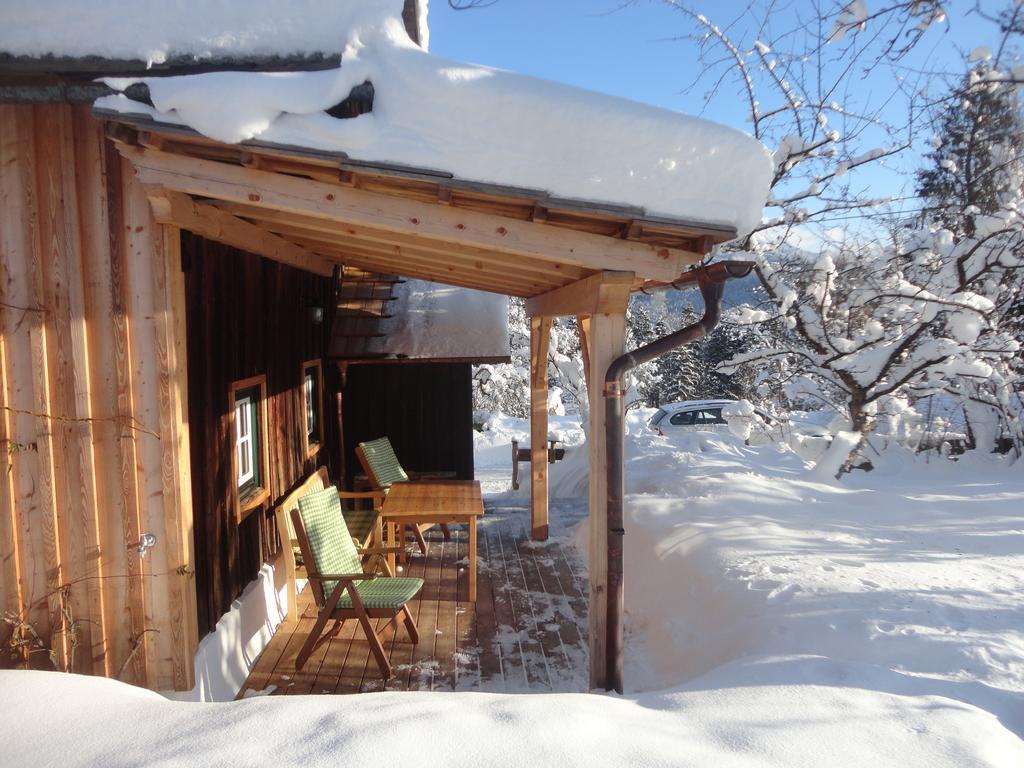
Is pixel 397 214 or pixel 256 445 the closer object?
pixel 397 214

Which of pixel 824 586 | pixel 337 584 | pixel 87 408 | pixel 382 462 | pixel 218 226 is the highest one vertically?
pixel 218 226

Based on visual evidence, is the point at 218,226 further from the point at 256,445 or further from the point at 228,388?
the point at 256,445

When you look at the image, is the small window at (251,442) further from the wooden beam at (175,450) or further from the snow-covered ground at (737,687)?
the snow-covered ground at (737,687)

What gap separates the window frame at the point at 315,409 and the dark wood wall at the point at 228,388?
14cm

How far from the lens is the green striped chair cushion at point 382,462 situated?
7312 millimetres

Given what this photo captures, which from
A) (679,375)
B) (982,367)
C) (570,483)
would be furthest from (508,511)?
(679,375)

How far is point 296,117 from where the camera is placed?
9.59 ft

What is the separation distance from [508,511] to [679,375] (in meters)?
19.7

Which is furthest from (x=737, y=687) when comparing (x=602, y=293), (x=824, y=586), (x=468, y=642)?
(x=468, y=642)

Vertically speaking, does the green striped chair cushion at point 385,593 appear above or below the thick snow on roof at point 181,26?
below

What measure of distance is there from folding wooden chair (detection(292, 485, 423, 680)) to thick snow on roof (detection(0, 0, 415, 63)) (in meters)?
2.75

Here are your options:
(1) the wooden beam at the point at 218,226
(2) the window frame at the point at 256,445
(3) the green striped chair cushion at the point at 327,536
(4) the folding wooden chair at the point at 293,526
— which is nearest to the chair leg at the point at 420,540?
(4) the folding wooden chair at the point at 293,526

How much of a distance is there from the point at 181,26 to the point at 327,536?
126 inches

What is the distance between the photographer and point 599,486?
373 centimetres
